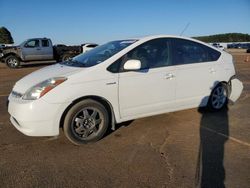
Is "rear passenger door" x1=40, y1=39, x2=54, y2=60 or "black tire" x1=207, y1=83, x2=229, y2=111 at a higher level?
"rear passenger door" x1=40, y1=39, x2=54, y2=60

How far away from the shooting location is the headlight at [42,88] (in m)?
4.16

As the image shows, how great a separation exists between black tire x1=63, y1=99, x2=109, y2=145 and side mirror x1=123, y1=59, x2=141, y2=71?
72 cm

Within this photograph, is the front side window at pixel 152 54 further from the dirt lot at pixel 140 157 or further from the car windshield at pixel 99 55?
the dirt lot at pixel 140 157

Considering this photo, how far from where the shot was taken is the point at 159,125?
543 cm

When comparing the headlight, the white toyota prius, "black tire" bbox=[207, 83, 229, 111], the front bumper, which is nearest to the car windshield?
the white toyota prius

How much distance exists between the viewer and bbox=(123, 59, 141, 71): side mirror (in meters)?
4.57

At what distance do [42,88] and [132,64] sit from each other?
1375 mm

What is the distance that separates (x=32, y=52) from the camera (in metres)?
19.9

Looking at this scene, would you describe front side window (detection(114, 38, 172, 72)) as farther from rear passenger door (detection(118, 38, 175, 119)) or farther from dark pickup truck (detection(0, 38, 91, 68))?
dark pickup truck (detection(0, 38, 91, 68))

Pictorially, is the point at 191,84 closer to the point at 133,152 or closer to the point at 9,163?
the point at 133,152

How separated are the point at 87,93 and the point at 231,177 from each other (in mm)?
2216

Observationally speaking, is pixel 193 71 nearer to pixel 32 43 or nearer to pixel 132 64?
pixel 132 64

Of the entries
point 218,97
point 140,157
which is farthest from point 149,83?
point 218,97

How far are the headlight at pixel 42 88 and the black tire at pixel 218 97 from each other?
10.3 feet
